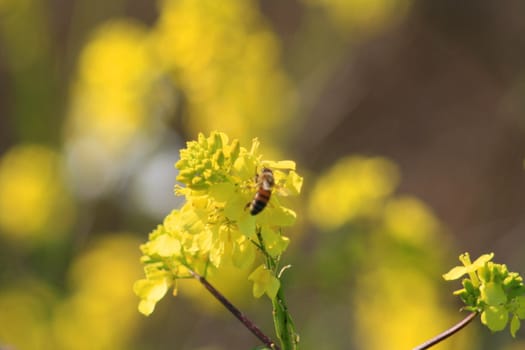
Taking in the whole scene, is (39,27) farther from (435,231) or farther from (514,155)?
(514,155)

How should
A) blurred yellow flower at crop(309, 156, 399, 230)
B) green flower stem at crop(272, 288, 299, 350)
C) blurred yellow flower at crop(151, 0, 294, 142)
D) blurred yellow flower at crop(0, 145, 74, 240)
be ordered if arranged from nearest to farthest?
green flower stem at crop(272, 288, 299, 350) < blurred yellow flower at crop(309, 156, 399, 230) < blurred yellow flower at crop(151, 0, 294, 142) < blurred yellow flower at crop(0, 145, 74, 240)

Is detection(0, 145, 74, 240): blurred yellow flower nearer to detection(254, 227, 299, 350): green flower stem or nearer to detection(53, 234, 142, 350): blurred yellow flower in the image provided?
detection(53, 234, 142, 350): blurred yellow flower

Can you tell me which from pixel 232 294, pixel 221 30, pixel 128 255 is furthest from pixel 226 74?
pixel 128 255

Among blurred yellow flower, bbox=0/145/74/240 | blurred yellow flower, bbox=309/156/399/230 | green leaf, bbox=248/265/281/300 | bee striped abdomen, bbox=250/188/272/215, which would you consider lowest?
green leaf, bbox=248/265/281/300

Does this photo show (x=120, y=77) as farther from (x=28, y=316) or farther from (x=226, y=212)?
(x=226, y=212)

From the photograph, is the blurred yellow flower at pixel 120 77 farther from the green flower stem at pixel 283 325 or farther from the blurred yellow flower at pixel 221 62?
the green flower stem at pixel 283 325

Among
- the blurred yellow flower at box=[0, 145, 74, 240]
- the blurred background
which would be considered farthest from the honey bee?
the blurred yellow flower at box=[0, 145, 74, 240]

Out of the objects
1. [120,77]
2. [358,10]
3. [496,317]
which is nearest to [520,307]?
[496,317]
